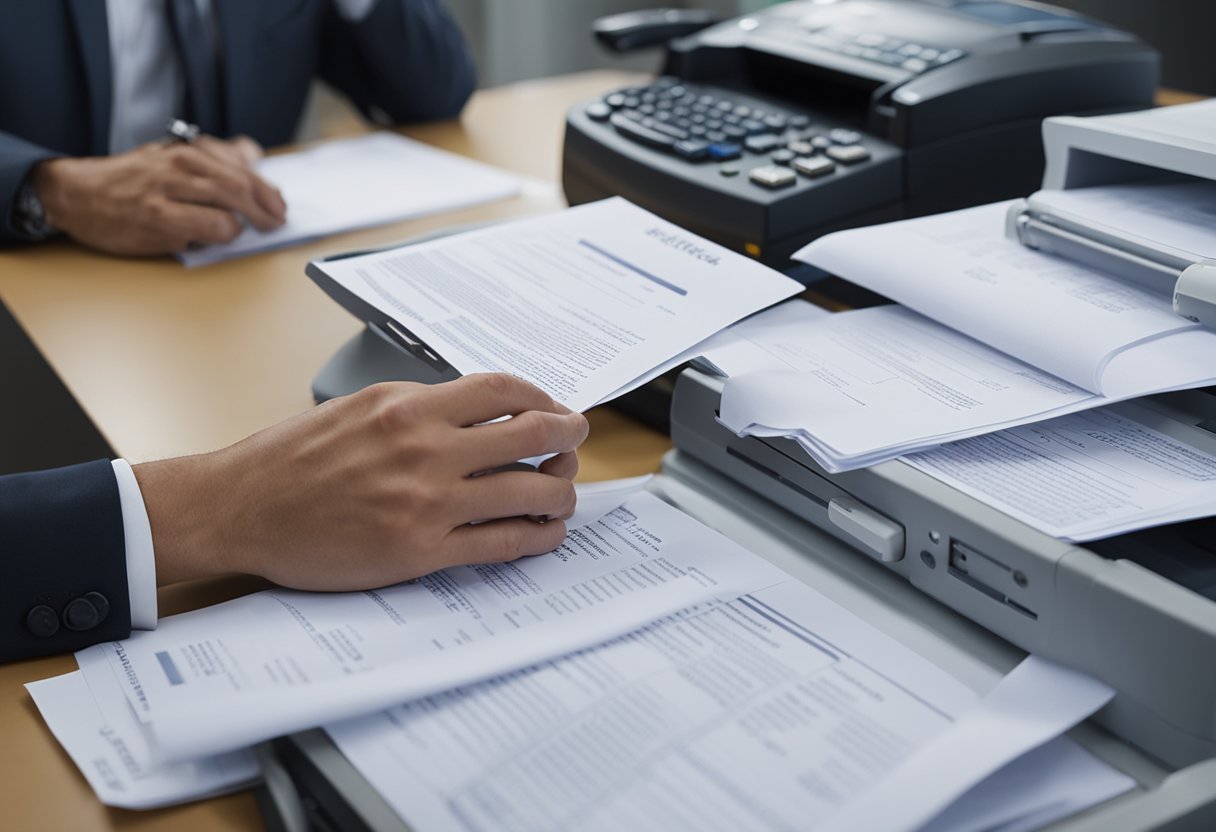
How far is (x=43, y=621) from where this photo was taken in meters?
0.55

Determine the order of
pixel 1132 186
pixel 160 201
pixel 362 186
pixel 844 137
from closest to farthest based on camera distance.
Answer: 1. pixel 1132 186
2. pixel 844 137
3. pixel 160 201
4. pixel 362 186

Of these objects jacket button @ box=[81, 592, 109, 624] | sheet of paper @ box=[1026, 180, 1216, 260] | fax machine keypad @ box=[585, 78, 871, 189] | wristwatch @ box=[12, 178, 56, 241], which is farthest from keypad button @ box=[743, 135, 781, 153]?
wristwatch @ box=[12, 178, 56, 241]

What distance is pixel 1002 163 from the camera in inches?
35.2

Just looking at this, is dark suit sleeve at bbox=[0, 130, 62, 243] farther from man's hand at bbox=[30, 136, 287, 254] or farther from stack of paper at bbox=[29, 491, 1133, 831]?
stack of paper at bbox=[29, 491, 1133, 831]

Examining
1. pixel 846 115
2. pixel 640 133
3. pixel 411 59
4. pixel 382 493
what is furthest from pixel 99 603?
pixel 411 59

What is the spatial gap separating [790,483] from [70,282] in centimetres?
73

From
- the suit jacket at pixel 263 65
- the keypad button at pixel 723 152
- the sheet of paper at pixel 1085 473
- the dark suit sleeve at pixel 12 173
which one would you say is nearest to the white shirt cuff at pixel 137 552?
the sheet of paper at pixel 1085 473

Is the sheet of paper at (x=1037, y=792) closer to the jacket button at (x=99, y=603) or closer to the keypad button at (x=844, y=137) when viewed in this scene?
the jacket button at (x=99, y=603)

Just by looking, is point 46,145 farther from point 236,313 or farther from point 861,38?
point 861,38

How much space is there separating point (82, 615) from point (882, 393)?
0.41 metres

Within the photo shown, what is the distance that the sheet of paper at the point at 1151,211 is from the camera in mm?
641

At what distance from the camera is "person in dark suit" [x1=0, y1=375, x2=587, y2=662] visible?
55cm

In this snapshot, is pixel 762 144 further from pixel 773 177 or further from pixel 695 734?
pixel 695 734

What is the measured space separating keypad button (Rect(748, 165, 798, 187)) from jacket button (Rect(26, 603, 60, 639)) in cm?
52
